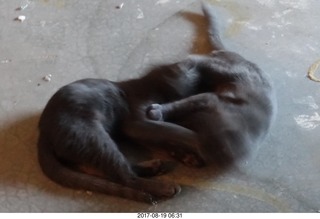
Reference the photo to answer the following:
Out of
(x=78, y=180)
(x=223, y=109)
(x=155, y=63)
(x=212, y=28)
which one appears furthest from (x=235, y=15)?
(x=78, y=180)

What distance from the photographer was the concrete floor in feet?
5.95

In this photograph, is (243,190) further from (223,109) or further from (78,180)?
(78,180)

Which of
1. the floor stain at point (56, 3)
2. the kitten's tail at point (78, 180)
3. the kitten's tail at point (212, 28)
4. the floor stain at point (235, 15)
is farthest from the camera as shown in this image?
the floor stain at point (56, 3)

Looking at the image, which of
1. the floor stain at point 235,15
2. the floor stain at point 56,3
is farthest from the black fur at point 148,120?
the floor stain at point 56,3

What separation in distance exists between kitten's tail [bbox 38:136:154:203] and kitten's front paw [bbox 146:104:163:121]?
0.28 metres

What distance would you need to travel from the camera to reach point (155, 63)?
2.34 m

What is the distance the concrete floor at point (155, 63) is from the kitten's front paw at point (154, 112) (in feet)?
0.65

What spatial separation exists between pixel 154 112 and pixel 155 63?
0.48 metres

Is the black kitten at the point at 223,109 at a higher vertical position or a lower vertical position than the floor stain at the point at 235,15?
higher

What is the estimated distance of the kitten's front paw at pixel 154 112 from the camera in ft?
6.25

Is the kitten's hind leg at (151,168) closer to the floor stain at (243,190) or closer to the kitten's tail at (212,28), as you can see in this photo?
the floor stain at (243,190)

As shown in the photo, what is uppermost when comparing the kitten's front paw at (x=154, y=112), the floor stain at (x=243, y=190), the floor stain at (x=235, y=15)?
the kitten's front paw at (x=154, y=112)

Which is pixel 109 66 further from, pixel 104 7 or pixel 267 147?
pixel 267 147

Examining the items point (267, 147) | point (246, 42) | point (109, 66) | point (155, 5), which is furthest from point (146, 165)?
point (155, 5)
